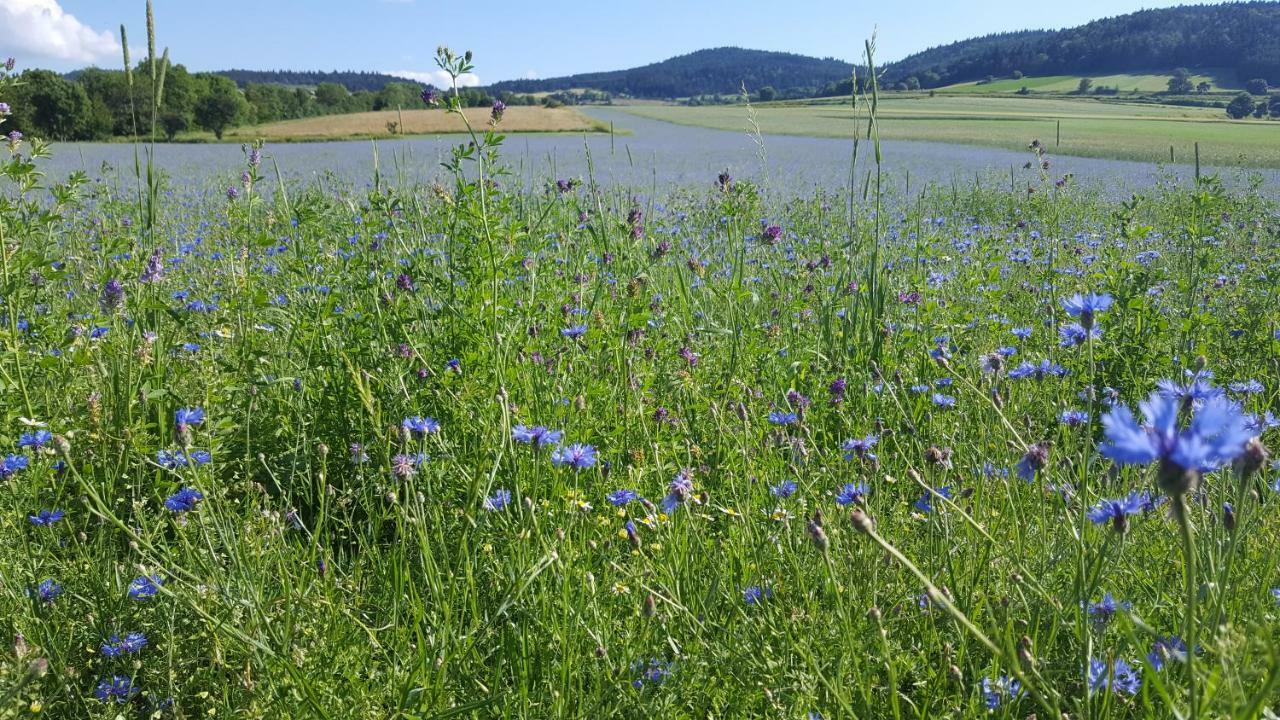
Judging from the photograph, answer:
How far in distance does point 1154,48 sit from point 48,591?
88637mm

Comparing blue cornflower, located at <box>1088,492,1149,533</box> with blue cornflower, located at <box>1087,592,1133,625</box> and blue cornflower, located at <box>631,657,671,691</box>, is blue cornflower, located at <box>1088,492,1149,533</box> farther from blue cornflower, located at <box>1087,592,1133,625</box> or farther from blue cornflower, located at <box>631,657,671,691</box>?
blue cornflower, located at <box>631,657,671,691</box>

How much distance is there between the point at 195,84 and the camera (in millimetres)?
34000

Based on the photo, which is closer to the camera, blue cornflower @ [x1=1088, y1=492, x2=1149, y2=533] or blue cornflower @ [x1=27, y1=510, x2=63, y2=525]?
blue cornflower @ [x1=1088, y1=492, x2=1149, y2=533]

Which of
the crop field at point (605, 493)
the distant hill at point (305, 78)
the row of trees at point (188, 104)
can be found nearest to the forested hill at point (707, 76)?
the distant hill at point (305, 78)

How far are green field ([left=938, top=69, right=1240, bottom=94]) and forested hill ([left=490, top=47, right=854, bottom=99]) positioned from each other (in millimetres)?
44607

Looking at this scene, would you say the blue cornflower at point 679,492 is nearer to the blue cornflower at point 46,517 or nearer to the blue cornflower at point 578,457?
the blue cornflower at point 578,457

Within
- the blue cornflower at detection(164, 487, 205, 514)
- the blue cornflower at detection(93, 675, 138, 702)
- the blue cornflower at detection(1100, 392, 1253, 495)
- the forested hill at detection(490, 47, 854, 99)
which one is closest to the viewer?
the blue cornflower at detection(1100, 392, 1253, 495)

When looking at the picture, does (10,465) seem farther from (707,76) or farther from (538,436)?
(707,76)

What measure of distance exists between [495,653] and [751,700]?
0.57m

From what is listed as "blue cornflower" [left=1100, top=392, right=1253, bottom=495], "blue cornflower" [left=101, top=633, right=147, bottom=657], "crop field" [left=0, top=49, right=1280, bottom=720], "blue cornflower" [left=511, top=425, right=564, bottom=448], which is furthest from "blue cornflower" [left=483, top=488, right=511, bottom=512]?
"blue cornflower" [left=1100, top=392, right=1253, bottom=495]

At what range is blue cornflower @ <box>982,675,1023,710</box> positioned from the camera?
1378 millimetres

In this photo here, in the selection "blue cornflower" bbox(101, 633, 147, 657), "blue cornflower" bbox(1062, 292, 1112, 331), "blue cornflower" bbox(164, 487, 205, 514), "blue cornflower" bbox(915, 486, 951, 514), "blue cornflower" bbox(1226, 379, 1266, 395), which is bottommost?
"blue cornflower" bbox(101, 633, 147, 657)

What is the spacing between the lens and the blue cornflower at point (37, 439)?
200 centimetres

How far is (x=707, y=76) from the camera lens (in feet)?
464
